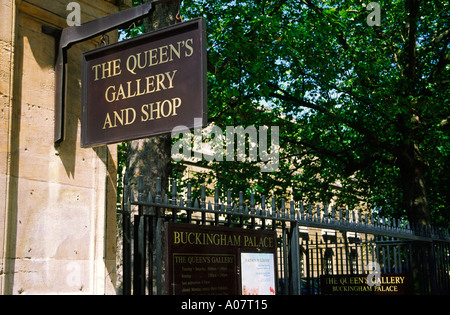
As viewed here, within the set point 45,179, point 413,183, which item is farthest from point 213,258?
point 413,183

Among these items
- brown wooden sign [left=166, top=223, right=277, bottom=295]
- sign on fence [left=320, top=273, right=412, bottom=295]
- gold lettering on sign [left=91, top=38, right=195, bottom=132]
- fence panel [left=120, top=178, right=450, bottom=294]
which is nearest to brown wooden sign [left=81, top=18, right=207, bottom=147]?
gold lettering on sign [left=91, top=38, right=195, bottom=132]

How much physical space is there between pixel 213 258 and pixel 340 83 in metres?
12.4

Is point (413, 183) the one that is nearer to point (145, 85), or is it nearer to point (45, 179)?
point (145, 85)

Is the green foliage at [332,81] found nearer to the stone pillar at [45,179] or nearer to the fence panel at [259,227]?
the fence panel at [259,227]

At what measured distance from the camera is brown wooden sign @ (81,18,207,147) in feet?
14.6

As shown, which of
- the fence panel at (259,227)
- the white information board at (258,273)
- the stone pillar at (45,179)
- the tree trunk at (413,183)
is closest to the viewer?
the stone pillar at (45,179)

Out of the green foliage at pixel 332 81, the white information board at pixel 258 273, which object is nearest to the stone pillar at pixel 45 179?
the white information board at pixel 258 273

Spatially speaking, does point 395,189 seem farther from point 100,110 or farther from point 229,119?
point 100,110

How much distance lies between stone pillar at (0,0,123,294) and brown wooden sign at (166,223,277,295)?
0.61m

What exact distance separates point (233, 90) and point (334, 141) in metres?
6.92

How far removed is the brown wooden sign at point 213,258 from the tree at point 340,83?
7.40 m

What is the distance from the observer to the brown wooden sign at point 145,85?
14.6 feet

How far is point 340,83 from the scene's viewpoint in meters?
17.1
